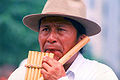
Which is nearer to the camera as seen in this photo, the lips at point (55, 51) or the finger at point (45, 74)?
the finger at point (45, 74)

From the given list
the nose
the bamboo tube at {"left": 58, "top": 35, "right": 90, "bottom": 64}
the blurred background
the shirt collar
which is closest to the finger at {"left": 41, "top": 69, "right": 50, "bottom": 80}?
the bamboo tube at {"left": 58, "top": 35, "right": 90, "bottom": 64}

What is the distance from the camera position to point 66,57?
3070 millimetres

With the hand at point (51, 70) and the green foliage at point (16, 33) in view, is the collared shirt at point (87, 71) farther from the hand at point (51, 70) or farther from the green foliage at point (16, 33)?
the green foliage at point (16, 33)

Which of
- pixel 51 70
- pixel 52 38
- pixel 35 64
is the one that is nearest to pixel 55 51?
pixel 52 38

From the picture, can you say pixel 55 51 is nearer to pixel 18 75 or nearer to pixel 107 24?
pixel 18 75

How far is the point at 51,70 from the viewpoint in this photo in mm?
2793

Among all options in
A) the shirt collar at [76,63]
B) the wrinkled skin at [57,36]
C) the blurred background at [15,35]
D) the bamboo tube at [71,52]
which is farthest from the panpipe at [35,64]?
the blurred background at [15,35]

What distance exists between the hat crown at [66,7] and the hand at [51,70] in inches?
26.6

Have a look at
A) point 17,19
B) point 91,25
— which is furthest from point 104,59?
point 91,25

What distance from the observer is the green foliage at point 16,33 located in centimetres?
1168

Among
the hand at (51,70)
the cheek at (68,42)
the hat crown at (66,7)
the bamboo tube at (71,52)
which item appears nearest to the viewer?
the hand at (51,70)

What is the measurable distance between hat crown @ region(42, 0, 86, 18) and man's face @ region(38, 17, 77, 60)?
0.31 feet

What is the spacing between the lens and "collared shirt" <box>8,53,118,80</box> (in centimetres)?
311

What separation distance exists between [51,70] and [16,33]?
30.2ft
